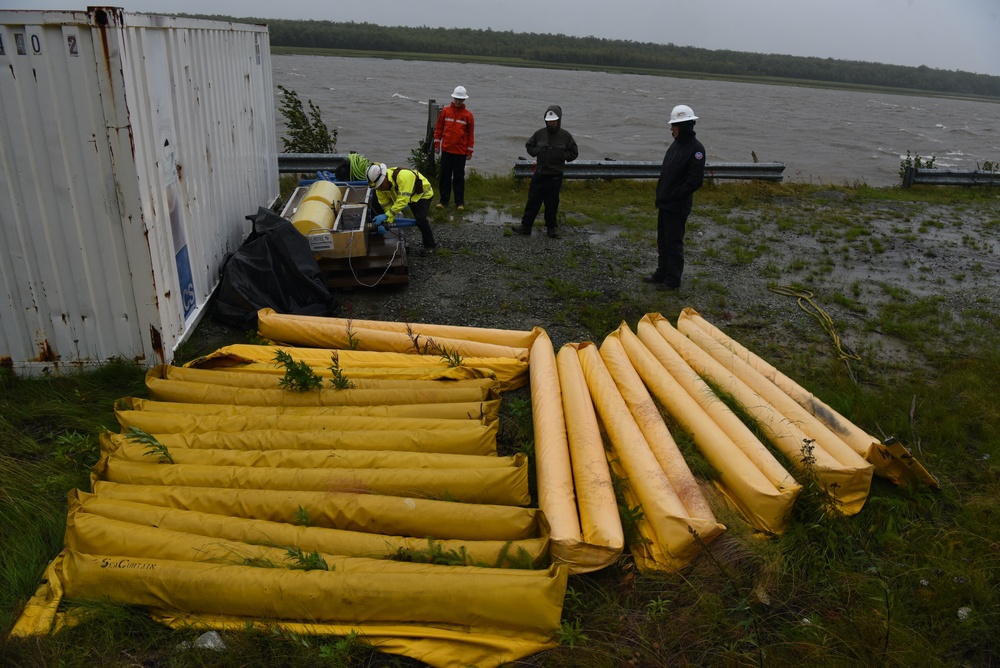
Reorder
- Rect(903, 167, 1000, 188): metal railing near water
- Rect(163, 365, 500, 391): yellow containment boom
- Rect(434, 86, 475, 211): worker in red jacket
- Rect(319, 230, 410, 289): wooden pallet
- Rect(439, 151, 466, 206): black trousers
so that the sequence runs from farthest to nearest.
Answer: Rect(903, 167, 1000, 188): metal railing near water
Rect(439, 151, 466, 206): black trousers
Rect(434, 86, 475, 211): worker in red jacket
Rect(319, 230, 410, 289): wooden pallet
Rect(163, 365, 500, 391): yellow containment boom

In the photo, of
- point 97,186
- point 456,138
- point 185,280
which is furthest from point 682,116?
point 97,186

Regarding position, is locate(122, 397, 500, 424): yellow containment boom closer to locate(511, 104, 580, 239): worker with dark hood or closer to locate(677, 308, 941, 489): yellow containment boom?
locate(677, 308, 941, 489): yellow containment boom

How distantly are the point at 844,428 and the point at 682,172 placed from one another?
12.0 feet

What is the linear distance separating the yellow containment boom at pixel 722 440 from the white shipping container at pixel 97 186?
368cm

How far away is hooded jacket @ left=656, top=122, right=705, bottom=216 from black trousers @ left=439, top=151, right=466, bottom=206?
3.75m

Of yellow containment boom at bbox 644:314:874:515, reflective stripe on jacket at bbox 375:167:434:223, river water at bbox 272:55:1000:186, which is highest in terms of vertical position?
reflective stripe on jacket at bbox 375:167:434:223

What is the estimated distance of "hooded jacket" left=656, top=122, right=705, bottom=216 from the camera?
7.09 metres

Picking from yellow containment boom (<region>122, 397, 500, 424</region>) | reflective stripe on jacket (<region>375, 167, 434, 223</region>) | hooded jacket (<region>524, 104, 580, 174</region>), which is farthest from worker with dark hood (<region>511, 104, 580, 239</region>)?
yellow containment boom (<region>122, 397, 500, 424</region>)

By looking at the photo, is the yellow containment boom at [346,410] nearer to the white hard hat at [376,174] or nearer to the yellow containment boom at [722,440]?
Result: the yellow containment boom at [722,440]

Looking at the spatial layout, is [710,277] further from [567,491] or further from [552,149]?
[567,491]

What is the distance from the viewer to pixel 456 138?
9836mm

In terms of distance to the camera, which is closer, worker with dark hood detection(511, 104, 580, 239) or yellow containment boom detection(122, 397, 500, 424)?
yellow containment boom detection(122, 397, 500, 424)

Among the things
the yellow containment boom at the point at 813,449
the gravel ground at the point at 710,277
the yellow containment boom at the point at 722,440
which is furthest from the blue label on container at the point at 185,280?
the yellow containment boom at the point at 813,449

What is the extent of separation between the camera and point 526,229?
9.15 metres
